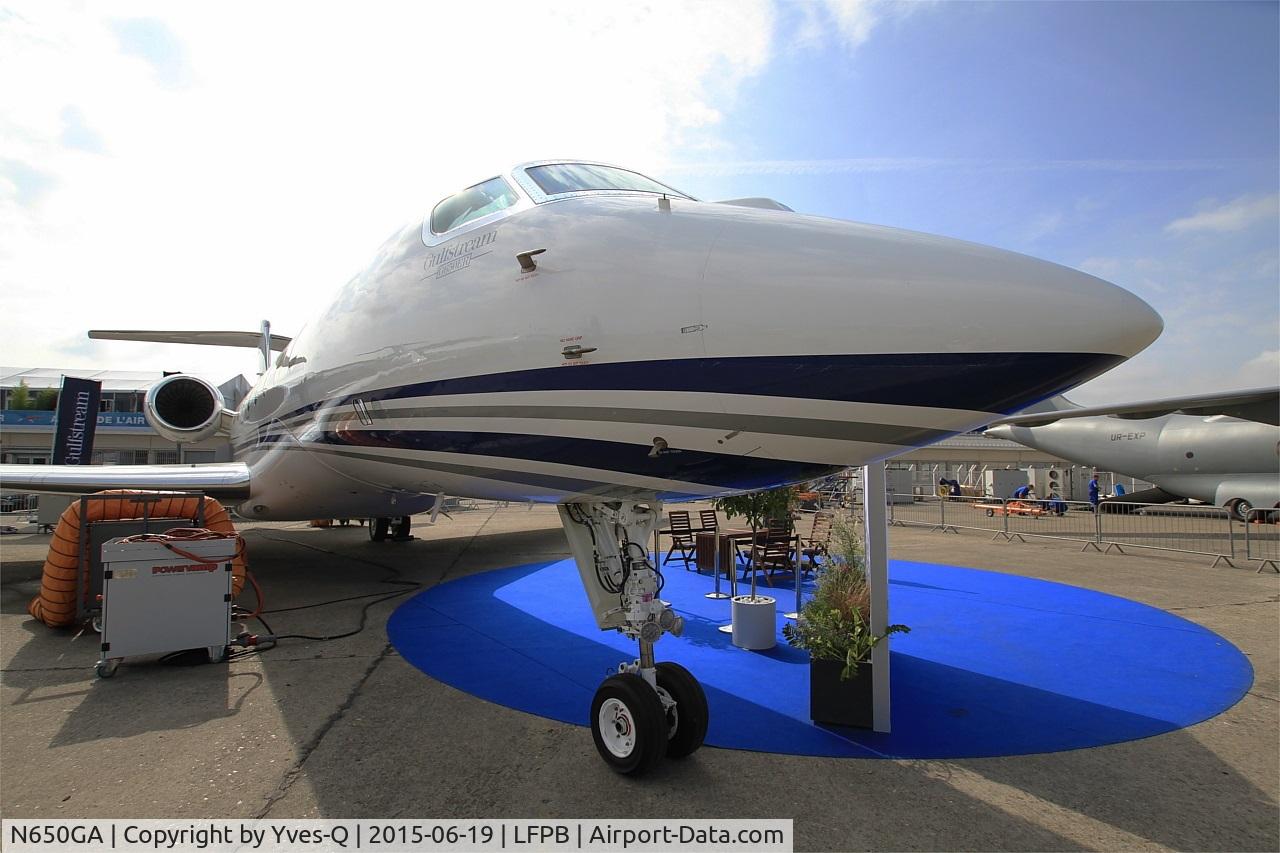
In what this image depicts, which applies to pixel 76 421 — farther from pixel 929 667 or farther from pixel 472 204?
pixel 929 667

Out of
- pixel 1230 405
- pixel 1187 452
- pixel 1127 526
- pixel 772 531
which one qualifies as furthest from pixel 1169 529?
pixel 772 531

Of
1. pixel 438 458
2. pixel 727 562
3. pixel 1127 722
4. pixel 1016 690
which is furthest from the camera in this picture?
pixel 727 562

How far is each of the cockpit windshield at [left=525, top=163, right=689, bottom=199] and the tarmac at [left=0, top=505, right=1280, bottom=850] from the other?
129 inches

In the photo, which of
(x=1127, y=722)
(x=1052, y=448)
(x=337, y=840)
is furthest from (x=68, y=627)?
(x=1052, y=448)

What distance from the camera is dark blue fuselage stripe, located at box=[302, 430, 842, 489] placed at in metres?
2.97

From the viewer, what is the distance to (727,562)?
11258 mm

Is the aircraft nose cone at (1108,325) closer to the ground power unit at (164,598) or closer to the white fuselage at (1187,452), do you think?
the ground power unit at (164,598)

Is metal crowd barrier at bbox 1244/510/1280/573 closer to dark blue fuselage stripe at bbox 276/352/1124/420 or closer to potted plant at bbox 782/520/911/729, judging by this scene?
potted plant at bbox 782/520/911/729

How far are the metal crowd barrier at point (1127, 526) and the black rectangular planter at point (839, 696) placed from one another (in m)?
11.7

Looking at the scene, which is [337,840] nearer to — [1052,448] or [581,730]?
[581,730]

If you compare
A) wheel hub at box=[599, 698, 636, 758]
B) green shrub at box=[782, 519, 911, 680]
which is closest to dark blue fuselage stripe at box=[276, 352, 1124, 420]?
wheel hub at box=[599, 698, 636, 758]

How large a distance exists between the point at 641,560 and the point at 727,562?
740cm

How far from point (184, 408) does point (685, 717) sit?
11904mm

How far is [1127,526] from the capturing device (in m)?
20.8
